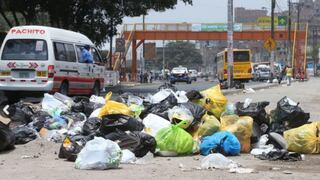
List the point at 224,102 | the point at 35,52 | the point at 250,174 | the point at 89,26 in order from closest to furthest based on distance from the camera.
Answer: the point at 250,174, the point at 224,102, the point at 35,52, the point at 89,26

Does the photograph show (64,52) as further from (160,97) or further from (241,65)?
(241,65)

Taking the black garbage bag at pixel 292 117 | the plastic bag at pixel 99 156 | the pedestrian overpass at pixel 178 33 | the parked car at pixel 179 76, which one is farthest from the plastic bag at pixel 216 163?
the pedestrian overpass at pixel 178 33

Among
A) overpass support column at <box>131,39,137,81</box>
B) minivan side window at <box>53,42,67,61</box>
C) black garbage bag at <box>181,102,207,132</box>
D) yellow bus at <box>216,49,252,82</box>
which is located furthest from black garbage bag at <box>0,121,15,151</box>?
overpass support column at <box>131,39,137,81</box>

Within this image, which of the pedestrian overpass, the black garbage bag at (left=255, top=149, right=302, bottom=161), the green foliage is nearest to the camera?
the black garbage bag at (left=255, top=149, right=302, bottom=161)

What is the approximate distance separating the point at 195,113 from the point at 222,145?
150 cm

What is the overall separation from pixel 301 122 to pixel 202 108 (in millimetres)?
1808

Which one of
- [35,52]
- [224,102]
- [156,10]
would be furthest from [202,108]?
[156,10]

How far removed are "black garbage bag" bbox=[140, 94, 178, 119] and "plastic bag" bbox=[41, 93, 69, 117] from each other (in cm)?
198

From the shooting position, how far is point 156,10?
40.6 meters

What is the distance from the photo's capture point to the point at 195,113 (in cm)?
1177

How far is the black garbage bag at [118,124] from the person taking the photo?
1087 centimetres

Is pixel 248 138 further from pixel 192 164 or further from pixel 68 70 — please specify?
pixel 68 70

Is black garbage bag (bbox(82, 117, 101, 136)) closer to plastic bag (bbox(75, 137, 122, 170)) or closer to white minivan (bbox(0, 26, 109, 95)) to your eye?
plastic bag (bbox(75, 137, 122, 170))

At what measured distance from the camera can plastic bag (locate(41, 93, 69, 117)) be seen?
538 inches
